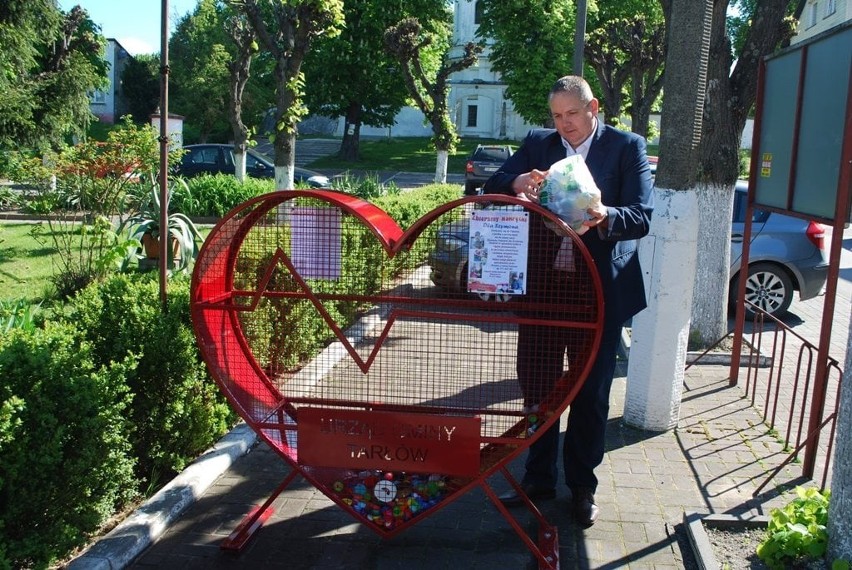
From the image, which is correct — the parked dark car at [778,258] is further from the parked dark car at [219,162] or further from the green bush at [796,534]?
the parked dark car at [219,162]

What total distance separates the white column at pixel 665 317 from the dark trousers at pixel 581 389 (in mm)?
1326

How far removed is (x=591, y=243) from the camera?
12.6 ft

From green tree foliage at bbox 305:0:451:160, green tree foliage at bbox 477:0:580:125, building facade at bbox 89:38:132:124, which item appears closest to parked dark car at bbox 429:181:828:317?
green tree foliage at bbox 477:0:580:125

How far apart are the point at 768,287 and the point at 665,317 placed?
203 inches

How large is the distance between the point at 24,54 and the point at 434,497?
16.5 meters

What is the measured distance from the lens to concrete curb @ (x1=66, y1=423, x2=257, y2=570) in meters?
3.49

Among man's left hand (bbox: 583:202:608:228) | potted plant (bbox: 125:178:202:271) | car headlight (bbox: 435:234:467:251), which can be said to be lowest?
potted plant (bbox: 125:178:202:271)

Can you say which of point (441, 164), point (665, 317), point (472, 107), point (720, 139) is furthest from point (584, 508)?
point (472, 107)

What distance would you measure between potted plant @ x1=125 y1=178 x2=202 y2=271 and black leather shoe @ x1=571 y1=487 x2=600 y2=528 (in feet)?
14.1

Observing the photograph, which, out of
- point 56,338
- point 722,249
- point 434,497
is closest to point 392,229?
point 434,497

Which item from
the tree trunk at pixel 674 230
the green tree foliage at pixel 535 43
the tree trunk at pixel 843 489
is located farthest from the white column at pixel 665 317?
the green tree foliage at pixel 535 43

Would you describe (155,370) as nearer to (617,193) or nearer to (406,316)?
(406,316)

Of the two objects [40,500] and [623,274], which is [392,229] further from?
[40,500]

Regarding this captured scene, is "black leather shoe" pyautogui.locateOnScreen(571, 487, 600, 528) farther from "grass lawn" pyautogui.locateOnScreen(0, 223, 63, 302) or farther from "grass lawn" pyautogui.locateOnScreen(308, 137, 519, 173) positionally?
"grass lawn" pyautogui.locateOnScreen(308, 137, 519, 173)
